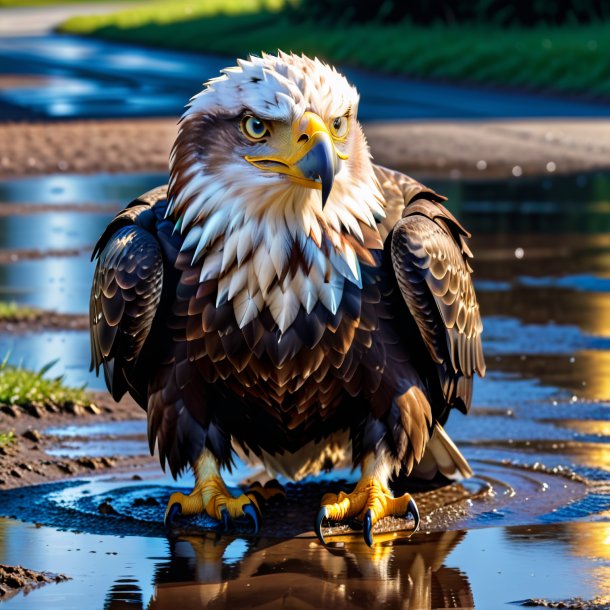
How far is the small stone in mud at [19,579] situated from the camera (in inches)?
198

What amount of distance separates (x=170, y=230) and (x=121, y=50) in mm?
35423

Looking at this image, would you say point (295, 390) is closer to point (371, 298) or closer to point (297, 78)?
point (371, 298)

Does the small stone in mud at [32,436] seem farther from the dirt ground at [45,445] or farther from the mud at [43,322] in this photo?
the mud at [43,322]

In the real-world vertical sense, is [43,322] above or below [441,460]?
above

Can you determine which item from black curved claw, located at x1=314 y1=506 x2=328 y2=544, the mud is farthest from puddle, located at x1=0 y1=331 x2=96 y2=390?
black curved claw, located at x1=314 y1=506 x2=328 y2=544

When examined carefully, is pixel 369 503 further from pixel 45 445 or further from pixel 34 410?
pixel 34 410

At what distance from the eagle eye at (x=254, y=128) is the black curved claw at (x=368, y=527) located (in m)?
1.28

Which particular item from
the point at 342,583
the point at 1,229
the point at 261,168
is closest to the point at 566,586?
the point at 342,583

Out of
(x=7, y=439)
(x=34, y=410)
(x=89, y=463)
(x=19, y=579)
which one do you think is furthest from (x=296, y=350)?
(x=34, y=410)

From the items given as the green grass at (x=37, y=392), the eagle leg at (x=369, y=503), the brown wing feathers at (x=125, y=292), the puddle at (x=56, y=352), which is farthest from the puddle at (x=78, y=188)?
the eagle leg at (x=369, y=503)

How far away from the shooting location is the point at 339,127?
18.3 feet

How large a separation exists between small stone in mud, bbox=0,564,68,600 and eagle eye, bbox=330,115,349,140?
1619mm

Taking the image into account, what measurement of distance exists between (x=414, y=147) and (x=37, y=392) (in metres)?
11.9

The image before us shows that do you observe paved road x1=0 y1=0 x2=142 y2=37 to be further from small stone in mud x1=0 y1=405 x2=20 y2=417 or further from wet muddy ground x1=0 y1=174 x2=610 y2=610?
small stone in mud x1=0 y1=405 x2=20 y2=417
